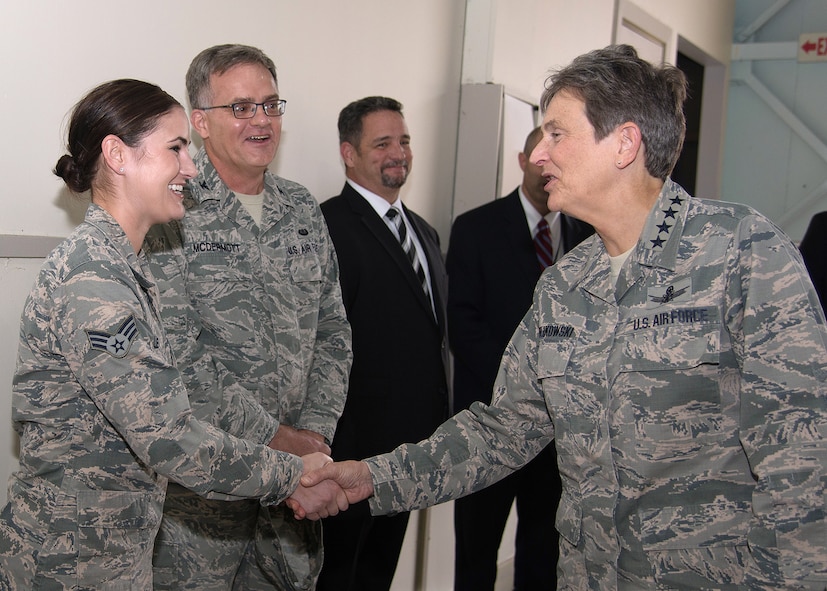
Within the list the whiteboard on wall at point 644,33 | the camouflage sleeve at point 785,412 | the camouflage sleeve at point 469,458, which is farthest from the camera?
the whiteboard on wall at point 644,33

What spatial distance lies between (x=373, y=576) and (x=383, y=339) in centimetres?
83

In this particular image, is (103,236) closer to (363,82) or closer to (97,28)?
(97,28)

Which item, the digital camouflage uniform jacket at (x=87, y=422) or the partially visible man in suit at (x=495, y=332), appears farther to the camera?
the partially visible man in suit at (x=495, y=332)

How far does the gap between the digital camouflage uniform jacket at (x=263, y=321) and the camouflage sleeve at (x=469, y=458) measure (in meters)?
0.43

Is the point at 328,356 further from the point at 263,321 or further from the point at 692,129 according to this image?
the point at 692,129

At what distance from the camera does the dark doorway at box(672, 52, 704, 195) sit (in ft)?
24.6

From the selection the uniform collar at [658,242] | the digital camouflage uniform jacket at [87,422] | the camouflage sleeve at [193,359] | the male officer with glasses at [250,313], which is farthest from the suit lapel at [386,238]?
the digital camouflage uniform jacket at [87,422]

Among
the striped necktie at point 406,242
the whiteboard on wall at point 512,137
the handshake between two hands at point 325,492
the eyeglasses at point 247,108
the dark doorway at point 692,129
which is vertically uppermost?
the dark doorway at point 692,129

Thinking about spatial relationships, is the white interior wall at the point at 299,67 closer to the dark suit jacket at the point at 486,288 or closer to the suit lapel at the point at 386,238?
the suit lapel at the point at 386,238

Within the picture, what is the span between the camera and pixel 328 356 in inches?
99.2

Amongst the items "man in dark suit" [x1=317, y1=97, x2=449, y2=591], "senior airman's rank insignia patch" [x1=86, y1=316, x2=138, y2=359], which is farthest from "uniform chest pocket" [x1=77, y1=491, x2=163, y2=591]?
"man in dark suit" [x1=317, y1=97, x2=449, y2=591]

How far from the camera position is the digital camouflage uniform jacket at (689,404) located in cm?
141

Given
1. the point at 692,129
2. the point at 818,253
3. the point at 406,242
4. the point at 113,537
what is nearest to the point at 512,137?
the point at 406,242

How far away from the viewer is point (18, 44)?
1.96 metres
